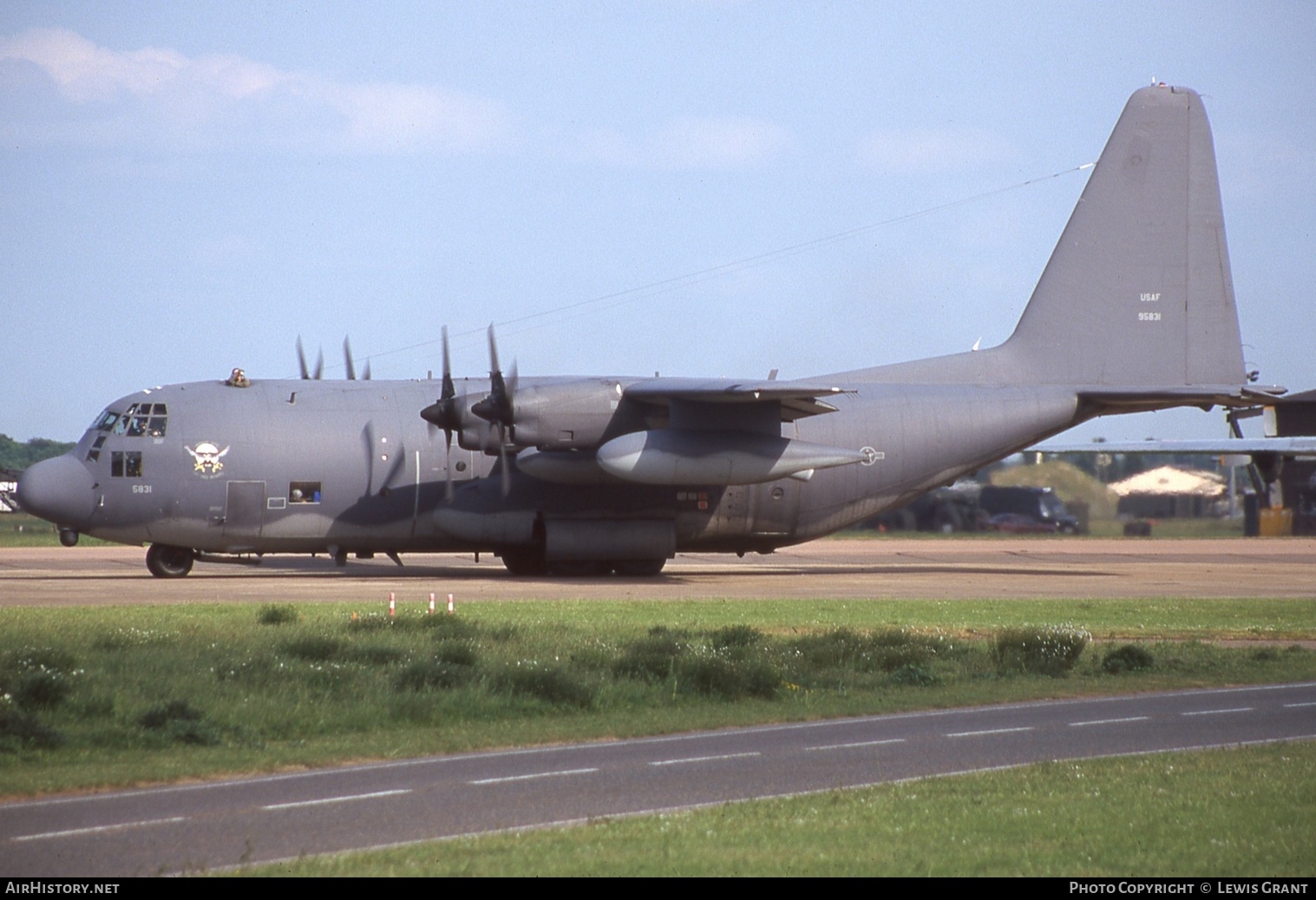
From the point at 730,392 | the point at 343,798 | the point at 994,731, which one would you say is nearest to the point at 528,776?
the point at 343,798

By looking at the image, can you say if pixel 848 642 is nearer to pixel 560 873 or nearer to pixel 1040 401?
pixel 560 873

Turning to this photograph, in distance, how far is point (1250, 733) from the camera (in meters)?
14.1

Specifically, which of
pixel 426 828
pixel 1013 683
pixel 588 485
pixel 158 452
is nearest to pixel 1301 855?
Result: pixel 426 828

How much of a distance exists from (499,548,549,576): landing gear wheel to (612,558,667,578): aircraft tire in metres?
1.87

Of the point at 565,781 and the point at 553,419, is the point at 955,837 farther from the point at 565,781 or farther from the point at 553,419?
the point at 553,419

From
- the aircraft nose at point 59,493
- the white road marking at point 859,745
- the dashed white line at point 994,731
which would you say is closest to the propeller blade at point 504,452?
the aircraft nose at point 59,493

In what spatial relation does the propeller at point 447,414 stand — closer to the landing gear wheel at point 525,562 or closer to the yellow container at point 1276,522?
the landing gear wheel at point 525,562

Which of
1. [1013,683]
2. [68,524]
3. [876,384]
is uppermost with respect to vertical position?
[876,384]

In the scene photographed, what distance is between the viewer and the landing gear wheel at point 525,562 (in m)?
34.3

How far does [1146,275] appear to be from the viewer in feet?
119

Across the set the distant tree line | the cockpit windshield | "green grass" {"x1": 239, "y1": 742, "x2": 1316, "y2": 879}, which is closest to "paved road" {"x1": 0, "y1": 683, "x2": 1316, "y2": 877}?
"green grass" {"x1": 239, "y1": 742, "x2": 1316, "y2": 879}

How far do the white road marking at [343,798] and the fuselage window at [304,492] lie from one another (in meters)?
21.2

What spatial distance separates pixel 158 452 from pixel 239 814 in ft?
73.6

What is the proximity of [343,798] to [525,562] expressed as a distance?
24.2 metres
